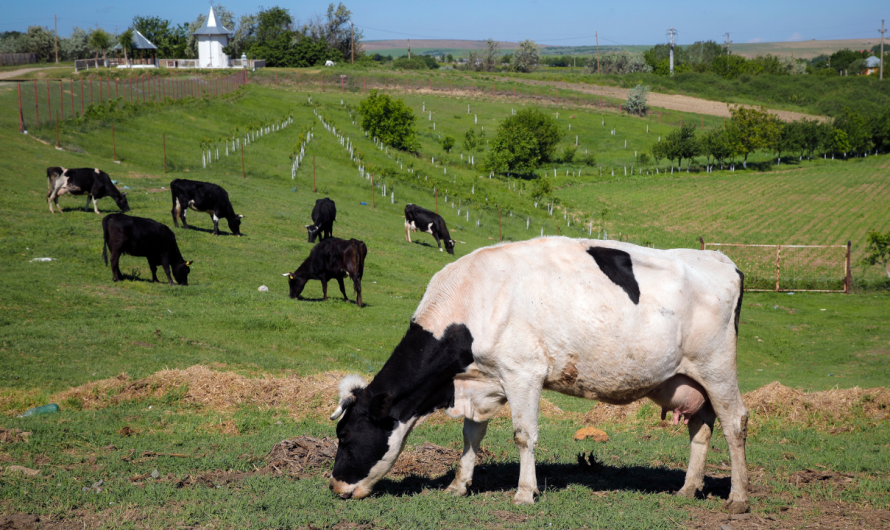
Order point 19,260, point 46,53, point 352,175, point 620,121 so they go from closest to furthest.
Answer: point 19,260
point 352,175
point 620,121
point 46,53

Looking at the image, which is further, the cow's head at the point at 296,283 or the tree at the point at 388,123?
the tree at the point at 388,123

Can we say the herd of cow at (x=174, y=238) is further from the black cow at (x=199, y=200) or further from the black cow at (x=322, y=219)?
the black cow at (x=322, y=219)

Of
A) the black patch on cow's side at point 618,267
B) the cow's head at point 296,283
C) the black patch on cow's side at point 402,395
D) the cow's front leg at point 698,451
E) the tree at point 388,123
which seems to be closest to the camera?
the black patch on cow's side at point 402,395

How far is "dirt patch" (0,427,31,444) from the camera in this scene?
8.14 meters

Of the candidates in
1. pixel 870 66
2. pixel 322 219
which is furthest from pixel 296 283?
pixel 870 66

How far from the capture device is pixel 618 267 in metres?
7.44

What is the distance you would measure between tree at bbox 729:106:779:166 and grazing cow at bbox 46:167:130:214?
71067 mm

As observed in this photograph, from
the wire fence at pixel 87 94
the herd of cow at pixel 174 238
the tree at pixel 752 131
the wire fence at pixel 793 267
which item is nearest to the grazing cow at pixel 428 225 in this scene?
the herd of cow at pixel 174 238

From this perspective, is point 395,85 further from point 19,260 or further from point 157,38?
point 19,260

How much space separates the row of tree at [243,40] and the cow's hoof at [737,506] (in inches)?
4635

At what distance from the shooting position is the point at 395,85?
344 feet

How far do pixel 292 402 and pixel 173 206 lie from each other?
18538 mm

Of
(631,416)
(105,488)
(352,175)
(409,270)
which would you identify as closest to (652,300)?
(631,416)

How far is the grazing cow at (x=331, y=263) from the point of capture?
840 inches
